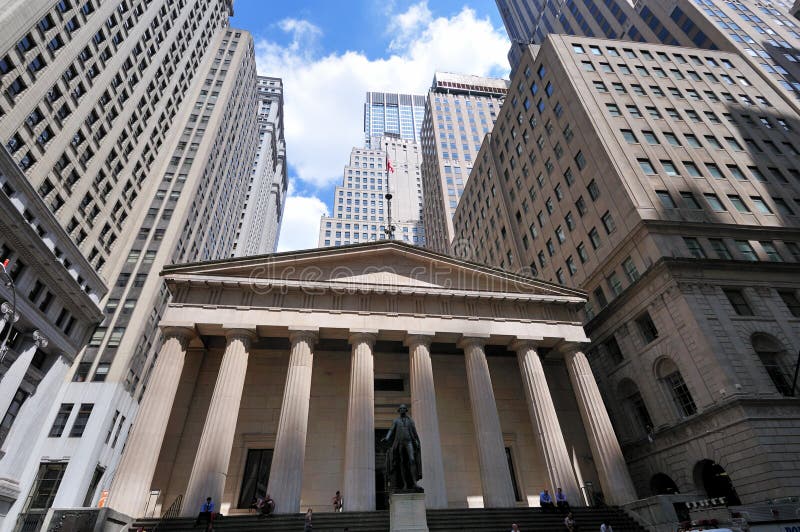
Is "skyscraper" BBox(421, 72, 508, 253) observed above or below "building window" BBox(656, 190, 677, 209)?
above

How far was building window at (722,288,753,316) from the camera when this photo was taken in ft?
87.2

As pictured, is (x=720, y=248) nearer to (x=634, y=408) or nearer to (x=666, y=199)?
(x=666, y=199)

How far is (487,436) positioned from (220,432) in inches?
544

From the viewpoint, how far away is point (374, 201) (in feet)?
406

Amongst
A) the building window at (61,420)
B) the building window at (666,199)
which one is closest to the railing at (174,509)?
the building window at (61,420)

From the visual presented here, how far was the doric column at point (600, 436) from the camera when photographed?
76.5ft

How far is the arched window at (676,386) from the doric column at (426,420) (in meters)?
14.3

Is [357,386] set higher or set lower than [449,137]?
Answer: lower

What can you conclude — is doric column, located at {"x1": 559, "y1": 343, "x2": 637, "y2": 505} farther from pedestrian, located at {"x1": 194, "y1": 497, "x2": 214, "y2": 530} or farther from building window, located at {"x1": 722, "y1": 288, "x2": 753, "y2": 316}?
pedestrian, located at {"x1": 194, "y1": 497, "x2": 214, "y2": 530}

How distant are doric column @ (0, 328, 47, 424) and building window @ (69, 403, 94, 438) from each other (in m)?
6.62

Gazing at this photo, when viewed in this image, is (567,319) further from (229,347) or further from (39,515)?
(39,515)

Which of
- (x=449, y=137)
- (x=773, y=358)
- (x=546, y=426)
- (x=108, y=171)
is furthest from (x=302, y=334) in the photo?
(x=449, y=137)

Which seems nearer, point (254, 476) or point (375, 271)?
point (254, 476)

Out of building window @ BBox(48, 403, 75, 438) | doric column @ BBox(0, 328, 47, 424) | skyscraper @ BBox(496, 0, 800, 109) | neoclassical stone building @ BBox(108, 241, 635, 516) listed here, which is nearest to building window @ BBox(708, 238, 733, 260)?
neoclassical stone building @ BBox(108, 241, 635, 516)
